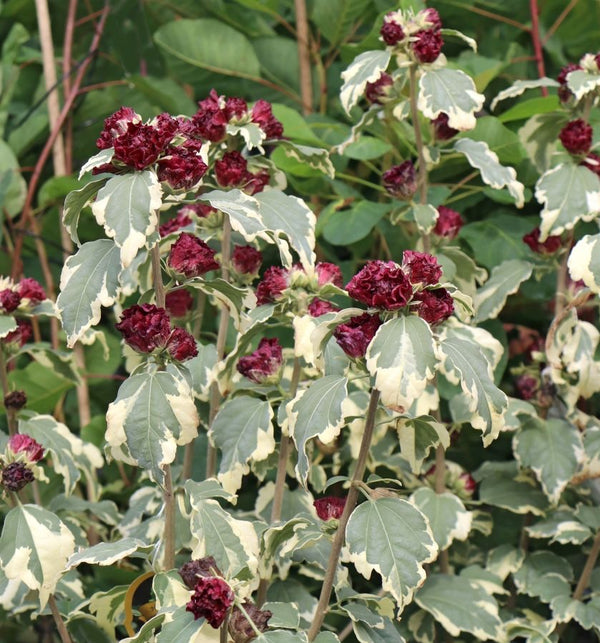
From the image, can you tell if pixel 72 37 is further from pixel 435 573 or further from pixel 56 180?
pixel 435 573

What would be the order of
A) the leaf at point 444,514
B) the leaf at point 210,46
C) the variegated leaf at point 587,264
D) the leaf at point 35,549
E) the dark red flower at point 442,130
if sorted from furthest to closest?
the leaf at point 210,46 < the dark red flower at point 442,130 < the leaf at point 444,514 < the variegated leaf at point 587,264 < the leaf at point 35,549

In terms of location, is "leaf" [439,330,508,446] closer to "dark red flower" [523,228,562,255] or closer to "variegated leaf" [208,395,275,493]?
"variegated leaf" [208,395,275,493]

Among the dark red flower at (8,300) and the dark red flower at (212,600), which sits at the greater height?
the dark red flower at (8,300)

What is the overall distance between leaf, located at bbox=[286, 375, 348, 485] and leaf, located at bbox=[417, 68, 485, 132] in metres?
0.45

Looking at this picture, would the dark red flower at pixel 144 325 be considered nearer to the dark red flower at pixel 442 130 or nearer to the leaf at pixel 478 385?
the leaf at pixel 478 385

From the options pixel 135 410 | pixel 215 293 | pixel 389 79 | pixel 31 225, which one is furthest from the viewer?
pixel 31 225

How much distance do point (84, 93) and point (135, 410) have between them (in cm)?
124

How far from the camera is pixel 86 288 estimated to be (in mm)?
1014

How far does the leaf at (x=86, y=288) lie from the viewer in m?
1.00

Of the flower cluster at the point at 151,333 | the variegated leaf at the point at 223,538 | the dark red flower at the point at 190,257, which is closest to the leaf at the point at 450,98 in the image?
the dark red flower at the point at 190,257

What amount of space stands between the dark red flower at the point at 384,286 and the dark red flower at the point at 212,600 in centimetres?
31

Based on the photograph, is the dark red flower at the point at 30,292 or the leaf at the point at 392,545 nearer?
the leaf at the point at 392,545

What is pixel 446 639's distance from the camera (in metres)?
→ 1.47

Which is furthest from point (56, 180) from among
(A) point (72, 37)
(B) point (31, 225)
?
(A) point (72, 37)
